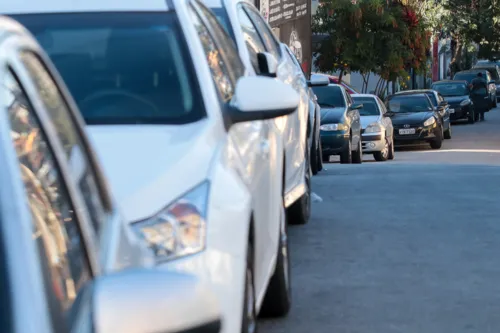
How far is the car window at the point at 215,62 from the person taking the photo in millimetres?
5391

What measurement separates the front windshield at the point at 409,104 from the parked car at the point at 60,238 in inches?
1210

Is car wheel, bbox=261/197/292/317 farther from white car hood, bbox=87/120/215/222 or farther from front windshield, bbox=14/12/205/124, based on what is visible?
white car hood, bbox=87/120/215/222

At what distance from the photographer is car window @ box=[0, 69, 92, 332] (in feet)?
6.56

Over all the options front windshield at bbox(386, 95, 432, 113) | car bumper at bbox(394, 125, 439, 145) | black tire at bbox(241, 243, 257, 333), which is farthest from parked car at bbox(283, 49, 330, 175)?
front windshield at bbox(386, 95, 432, 113)

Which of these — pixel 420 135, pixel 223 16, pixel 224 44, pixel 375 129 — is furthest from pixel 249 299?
pixel 420 135

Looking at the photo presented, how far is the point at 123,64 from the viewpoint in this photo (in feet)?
17.4

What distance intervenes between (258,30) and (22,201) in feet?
23.7

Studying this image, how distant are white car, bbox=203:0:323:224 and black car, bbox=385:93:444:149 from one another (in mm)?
21849

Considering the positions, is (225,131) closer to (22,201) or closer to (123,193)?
(123,193)

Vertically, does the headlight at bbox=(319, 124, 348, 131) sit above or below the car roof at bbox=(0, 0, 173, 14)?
below

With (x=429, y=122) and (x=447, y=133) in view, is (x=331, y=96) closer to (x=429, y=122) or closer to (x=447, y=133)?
(x=429, y=122)

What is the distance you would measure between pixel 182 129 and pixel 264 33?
4.63 m

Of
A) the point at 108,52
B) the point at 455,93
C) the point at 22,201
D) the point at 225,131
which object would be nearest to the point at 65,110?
the point at 22,201

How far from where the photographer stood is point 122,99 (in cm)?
514
